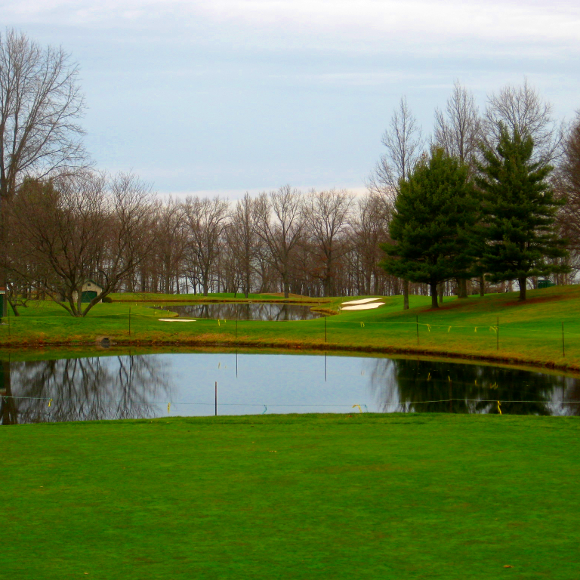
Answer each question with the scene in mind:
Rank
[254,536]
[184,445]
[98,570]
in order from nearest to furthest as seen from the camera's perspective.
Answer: [98,570] < [254,536] < [184,445]

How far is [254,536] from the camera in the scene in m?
6.24

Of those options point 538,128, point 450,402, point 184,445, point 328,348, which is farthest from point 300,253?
point 184,445

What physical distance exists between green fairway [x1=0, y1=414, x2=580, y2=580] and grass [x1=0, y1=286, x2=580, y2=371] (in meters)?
17.7

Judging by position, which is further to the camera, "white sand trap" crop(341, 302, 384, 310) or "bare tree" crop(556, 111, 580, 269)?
"white sand trap" crop(341, 302, 384, 310)

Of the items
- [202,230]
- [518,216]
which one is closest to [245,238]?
[202,230]

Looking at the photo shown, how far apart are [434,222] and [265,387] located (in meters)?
23.3

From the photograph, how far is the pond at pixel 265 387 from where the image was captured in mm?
17531

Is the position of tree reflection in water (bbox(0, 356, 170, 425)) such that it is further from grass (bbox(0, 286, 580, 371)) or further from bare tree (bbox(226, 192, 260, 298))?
bare tree (bbox(226, 192, 260, 298))

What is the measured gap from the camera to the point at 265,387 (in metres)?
21.0

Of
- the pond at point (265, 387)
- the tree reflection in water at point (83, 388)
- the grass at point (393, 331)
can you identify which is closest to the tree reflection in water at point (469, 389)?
the pond at point (265, 387)

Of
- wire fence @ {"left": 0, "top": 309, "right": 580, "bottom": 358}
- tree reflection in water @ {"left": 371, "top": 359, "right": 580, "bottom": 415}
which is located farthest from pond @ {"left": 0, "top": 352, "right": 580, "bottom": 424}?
wire fence @ {"left": 0, "top": 309, "right": 580, "bottom": 358}

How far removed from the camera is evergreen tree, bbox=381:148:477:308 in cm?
4128

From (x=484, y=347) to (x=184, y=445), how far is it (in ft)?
67.4

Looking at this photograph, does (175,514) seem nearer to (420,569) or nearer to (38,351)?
(420,569)
